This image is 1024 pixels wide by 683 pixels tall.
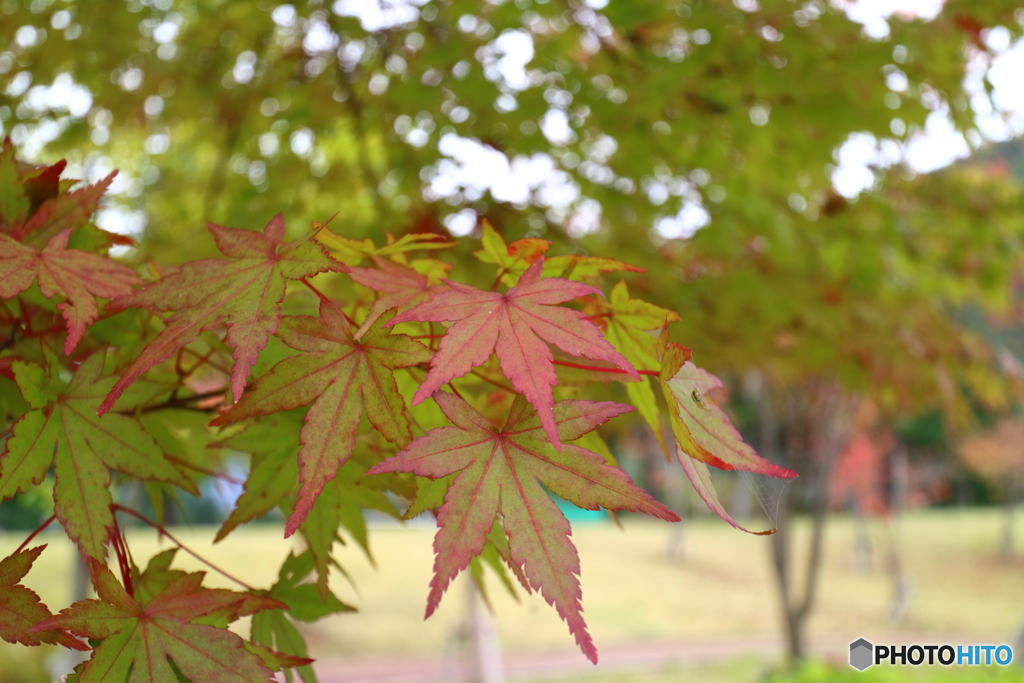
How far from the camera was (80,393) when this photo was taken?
610mm

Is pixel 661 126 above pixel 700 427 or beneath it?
beneath

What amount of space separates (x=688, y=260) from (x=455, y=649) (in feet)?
22.1

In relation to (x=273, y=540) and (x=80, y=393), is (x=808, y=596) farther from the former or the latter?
(x=273, y=540)

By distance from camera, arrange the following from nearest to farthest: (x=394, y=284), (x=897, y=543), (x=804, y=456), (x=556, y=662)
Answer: (x=394, y=284) < (x=804, y=456) < (x=556, y=662) < (x=897, y=543)

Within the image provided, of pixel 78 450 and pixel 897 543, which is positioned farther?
pixel 897 543

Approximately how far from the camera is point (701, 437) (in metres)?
0.58

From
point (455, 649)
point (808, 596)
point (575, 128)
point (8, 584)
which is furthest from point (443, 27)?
point (455, 649)

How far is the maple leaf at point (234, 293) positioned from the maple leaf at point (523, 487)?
133mm

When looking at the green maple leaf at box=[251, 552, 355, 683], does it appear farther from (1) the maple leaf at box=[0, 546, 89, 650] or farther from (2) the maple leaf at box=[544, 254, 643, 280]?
(2) the maple leaf at box=[544, 254, 643, 280]

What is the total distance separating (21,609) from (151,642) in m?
0.09

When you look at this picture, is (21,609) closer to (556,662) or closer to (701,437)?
(701,437)

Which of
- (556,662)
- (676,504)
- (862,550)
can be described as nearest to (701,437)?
(556,662)

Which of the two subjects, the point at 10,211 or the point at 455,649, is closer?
the point at 10,211

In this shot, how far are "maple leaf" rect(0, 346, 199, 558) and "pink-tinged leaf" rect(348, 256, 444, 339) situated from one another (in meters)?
0.20
